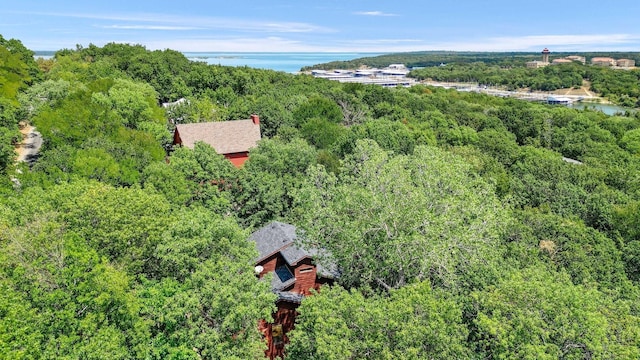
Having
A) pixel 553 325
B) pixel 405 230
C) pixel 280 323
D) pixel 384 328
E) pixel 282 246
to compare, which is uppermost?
pixel 405 230

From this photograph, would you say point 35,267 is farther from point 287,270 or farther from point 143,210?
point 287,270

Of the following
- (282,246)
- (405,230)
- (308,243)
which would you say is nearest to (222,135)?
(282,246)

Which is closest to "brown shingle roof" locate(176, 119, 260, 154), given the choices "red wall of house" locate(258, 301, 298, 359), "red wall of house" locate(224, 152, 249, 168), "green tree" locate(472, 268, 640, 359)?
"red wall of house" locate(224, 152, 249, 168)

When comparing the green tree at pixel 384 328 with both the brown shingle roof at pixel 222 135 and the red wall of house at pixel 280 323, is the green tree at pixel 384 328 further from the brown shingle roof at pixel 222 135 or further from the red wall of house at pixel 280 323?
the brown shingle roof at pixel 222 135

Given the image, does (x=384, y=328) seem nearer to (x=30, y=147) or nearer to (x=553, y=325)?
(x=553, y=325)

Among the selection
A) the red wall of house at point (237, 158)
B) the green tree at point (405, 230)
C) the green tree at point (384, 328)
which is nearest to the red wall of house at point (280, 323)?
the green tree at point (405, 230)

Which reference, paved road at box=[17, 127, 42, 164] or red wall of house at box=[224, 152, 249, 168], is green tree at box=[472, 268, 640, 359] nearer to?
red wall of house at box=[224, 152, 249, 168]

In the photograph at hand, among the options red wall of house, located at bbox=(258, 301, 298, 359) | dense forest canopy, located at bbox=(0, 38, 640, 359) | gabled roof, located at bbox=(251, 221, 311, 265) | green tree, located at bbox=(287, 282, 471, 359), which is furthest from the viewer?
gabled roof, located at bbox=(251, 221, 311, 265)
